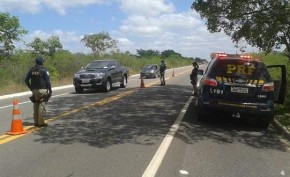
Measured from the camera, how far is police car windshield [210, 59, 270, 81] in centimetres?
1070

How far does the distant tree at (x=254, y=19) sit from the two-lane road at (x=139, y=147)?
439cm

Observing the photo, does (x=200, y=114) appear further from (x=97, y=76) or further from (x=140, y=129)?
(x=97, y=76)

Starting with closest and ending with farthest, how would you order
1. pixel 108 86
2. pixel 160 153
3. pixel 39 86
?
1. pixel 160 153
2. pixel 39 86
3. pixel 108 86

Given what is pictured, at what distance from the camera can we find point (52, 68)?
117ft

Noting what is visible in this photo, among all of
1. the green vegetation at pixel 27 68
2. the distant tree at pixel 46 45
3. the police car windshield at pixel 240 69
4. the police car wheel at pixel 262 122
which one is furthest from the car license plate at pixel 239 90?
the distant tree at pixel 46 45

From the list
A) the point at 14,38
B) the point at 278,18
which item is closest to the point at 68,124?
the point at 278,18

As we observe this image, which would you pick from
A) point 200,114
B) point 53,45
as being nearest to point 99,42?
point 53,45

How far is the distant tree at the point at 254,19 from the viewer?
14.4m

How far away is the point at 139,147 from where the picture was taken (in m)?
8.33

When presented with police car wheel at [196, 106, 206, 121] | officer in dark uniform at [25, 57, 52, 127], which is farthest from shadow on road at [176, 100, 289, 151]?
officer in dark uniform at [25, 57, 52, 127]

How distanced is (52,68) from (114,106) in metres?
21.8

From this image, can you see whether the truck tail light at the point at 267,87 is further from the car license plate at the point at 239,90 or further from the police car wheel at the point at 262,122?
the police car wheel at the point at 262,122

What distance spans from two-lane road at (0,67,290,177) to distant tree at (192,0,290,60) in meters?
4.39

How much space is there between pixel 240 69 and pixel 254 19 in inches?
225
